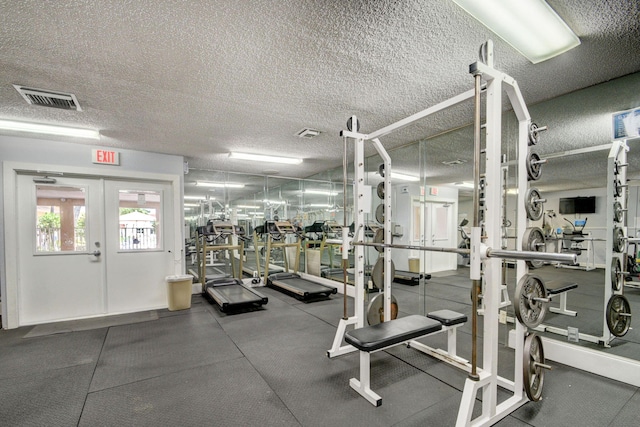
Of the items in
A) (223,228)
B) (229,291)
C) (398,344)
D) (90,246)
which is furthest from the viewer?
(223,228)

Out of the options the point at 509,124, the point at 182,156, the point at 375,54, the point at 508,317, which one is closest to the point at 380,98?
the point at 375,54

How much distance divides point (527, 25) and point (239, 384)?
11.8 feet

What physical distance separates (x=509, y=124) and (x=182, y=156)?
17.1 feet

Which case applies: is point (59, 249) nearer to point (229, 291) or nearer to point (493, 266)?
point (229, 291)

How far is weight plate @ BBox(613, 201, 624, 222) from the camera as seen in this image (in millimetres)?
2861

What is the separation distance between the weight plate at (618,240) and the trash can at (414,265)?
15.2ft

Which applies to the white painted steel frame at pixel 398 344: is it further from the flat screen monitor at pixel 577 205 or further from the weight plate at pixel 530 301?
the flat screen monitor at pixel 577 205

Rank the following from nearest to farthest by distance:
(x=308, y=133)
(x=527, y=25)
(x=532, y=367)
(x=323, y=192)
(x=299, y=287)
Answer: (x=527, y=25), (x=532, y=367), (x=308, y=133), (x=299, y=287), (x=323, y=192)

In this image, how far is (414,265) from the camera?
744cm

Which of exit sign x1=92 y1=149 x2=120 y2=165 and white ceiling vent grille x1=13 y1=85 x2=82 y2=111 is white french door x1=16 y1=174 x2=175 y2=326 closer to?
exit sign x1=92 y1=149 x2=120 y2=165

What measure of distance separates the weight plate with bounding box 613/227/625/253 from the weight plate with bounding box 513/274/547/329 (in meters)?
1.49

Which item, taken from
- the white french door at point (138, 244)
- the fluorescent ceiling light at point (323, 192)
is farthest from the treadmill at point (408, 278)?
the white french door at point (138, 244)

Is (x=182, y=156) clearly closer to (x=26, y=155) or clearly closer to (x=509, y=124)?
(x=26, y=155)

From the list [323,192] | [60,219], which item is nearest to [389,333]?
[60,219]
